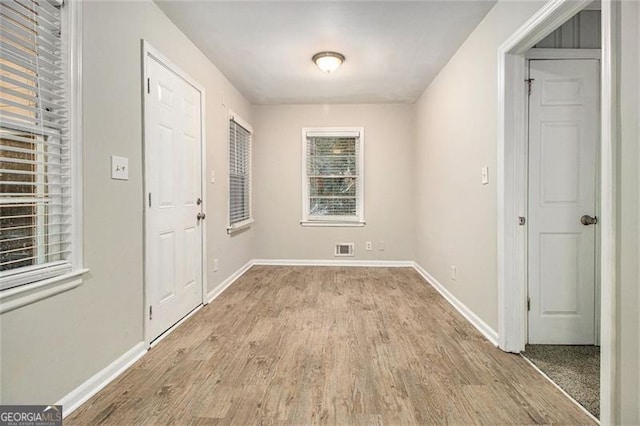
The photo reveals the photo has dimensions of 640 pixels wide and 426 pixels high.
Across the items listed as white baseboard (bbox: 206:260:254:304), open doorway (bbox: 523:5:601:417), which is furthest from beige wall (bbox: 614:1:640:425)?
white baseboard (bbox: 206:260:254:304)

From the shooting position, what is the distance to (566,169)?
2.35 m

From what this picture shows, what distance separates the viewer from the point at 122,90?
6.90 ft

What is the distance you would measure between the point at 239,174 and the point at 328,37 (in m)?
2.29

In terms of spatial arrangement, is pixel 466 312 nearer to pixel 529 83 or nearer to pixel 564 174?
pixel 564 174

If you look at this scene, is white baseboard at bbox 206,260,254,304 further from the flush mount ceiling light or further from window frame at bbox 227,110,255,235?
the flush mount ceiling light

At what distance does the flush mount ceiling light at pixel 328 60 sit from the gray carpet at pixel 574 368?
9.83 feet

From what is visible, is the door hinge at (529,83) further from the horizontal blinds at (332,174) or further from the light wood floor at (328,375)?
the horizontal blinds at (332,174)

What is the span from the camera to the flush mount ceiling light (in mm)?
3268

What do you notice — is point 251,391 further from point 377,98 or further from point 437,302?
point 377,98

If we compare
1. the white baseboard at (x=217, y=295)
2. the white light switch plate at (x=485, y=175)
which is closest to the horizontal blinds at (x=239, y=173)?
the white baseboard at (x=217, y=295)

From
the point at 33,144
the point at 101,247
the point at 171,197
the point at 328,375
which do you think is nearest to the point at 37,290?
the point at 101,247

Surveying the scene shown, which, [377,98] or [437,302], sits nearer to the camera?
[437,302]

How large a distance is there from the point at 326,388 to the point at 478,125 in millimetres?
2329

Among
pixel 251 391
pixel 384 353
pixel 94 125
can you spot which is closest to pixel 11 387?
pixel 251 391
